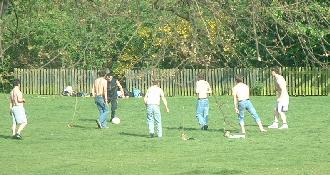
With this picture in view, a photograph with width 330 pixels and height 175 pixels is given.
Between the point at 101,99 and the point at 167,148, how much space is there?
750 cm

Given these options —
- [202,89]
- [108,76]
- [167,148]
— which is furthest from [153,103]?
[108,76]

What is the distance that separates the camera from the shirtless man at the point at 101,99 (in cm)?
3138

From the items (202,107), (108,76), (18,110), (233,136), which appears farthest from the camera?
(108,76)

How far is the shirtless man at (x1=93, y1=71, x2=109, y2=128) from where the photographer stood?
31.4m

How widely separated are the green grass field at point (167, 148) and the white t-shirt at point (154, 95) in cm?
107

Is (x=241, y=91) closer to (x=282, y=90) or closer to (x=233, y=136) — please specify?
(x=233, y=136)

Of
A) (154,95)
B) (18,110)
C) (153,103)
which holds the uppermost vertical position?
(154,95)

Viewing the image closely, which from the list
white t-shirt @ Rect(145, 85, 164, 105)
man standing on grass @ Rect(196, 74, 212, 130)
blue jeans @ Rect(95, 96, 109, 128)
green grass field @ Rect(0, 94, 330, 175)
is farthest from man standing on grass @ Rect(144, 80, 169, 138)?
blue jeans @ Rect(95, 96, 109, 128)

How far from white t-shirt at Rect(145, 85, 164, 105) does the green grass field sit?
42.3 inches

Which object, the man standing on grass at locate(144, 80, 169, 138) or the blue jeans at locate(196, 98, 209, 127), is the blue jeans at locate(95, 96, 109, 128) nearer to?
the blue jeans at locate(196, 98, 209, 127)

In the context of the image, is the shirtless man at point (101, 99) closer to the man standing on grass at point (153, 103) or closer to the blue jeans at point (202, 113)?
the blue jeans at point (202, 113)

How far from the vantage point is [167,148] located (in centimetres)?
2452

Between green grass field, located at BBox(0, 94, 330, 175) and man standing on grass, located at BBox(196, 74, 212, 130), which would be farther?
man standing on grass, located at BBox(196, 74, 212, 130)

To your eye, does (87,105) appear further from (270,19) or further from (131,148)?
(270,19)
